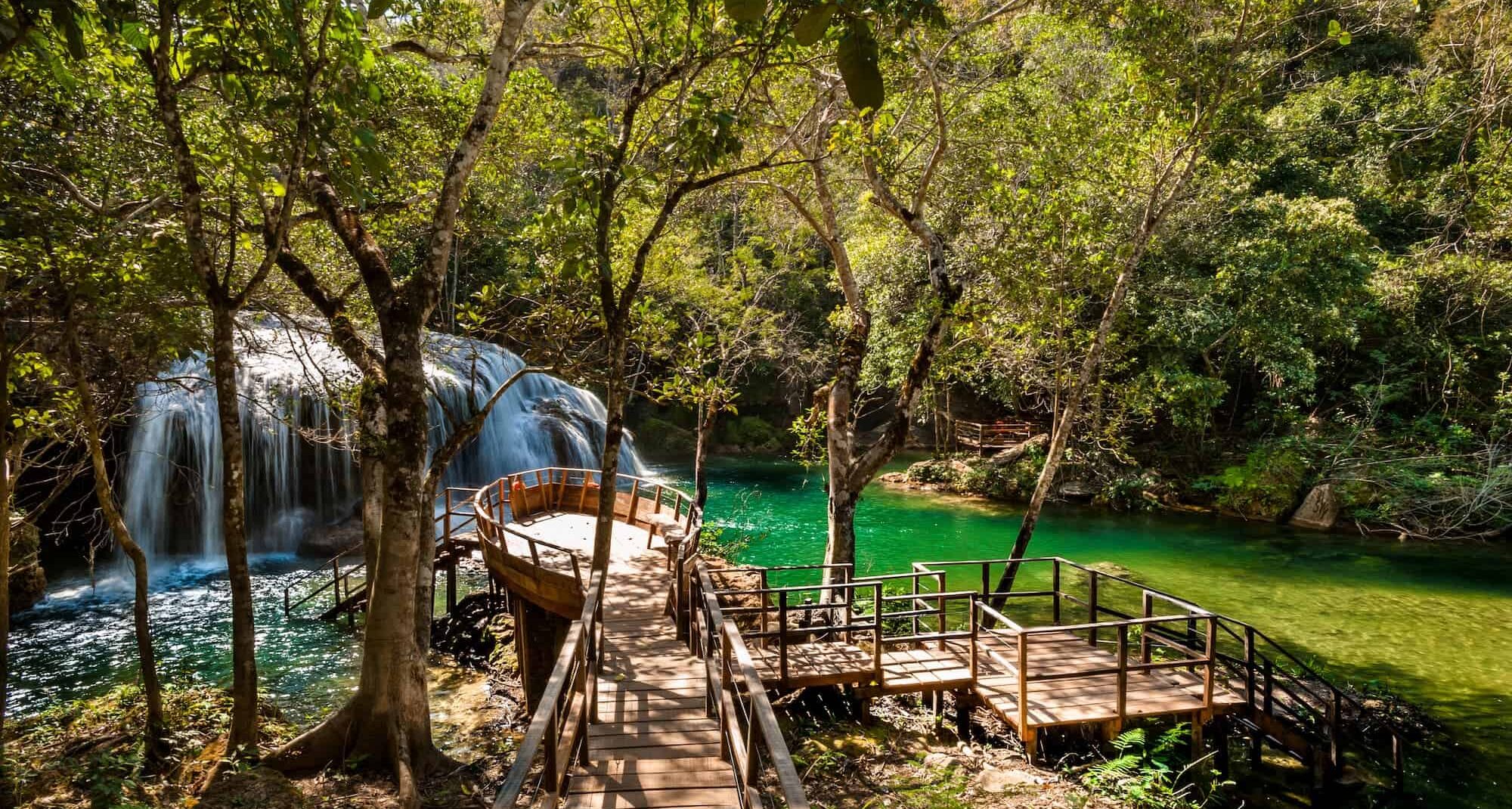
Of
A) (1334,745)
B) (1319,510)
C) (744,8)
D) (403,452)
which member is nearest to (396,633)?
(403,452)

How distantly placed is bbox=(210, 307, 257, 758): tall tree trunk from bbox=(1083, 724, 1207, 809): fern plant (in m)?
8.56

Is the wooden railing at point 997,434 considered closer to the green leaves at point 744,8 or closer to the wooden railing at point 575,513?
the wooden railing at point 575,513

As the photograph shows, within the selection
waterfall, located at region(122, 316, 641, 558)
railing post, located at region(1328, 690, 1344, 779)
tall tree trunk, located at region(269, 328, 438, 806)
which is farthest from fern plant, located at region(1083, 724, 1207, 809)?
waterfall, located at region(122, 316, 641, 558)

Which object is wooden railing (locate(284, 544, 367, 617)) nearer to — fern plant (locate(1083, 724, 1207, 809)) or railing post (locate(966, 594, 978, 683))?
railing post (locate(966, 594, 978, 683))

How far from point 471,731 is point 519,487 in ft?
21.2

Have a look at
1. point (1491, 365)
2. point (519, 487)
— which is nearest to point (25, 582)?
point (519, 487)

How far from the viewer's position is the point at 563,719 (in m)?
5.66

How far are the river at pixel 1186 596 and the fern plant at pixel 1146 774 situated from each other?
2804mm

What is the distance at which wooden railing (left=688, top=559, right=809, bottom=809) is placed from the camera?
3896mm

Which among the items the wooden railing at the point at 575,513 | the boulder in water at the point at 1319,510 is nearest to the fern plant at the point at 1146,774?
the wooden railing at the point at 575,513

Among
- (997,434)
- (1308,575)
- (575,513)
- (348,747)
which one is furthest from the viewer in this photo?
(997,434)

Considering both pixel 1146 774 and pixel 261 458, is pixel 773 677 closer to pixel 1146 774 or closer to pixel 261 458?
pixel 1146 774

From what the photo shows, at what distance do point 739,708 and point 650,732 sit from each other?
2.80ft

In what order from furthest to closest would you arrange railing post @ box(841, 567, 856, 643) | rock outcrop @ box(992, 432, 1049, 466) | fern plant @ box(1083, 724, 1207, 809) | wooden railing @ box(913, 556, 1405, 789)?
1. rock outcrop @ box(992, 432, 1049, 466)
2. railing post @ box(841, 567, 856, 643)
3. wooden railing @ box(913, 556, 1405, 789)
4. fern plant @ box(1083, 724, 1207, 809)
